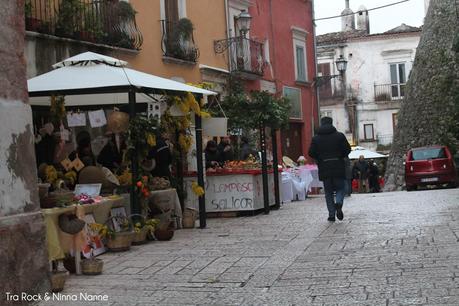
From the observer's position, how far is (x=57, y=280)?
6305 mm

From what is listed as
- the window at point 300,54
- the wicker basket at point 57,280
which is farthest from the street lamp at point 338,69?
the wicker basket at point 57,280

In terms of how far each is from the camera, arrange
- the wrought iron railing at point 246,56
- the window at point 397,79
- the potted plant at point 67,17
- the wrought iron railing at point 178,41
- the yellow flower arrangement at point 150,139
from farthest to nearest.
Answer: the window at point 397,79, the wrought iron railing at point 246,56, the wrought iron railing at point 178,41, the potted plant at point 67,17, the yellow flower arrangement at point 150,139

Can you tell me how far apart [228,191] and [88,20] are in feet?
14.3

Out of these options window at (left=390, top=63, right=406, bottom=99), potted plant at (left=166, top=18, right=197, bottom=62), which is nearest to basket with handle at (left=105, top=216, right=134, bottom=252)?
potted plant at (left=166, top=18, right=197, bottom=62)

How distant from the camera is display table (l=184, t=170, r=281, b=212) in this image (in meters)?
12.6

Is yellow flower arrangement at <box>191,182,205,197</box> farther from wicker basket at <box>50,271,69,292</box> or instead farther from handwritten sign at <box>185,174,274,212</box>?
wicker basket at <box>50,271,69,292</box>

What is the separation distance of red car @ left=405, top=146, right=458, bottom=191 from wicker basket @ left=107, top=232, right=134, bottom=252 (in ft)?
56.0

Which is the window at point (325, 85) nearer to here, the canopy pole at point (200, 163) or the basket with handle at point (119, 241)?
the canopy pole at point (200, 163)

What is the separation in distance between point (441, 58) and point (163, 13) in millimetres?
16972

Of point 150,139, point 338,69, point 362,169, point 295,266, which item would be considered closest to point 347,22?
point 362,169

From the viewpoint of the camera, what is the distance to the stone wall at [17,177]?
563 centimetres

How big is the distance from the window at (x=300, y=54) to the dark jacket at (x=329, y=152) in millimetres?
13835

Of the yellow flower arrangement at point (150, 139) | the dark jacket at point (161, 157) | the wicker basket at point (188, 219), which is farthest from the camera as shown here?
the wicker basket at point (188, 219)

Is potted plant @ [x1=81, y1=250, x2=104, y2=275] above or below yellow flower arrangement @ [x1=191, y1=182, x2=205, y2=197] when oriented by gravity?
below
